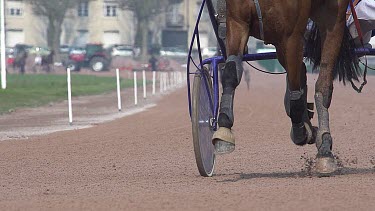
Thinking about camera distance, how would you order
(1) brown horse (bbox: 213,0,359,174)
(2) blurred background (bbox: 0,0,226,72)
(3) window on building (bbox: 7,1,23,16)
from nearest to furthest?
(1) brown horse (bbox: 213,0,359,174) < (2) blurred background (bbox: 0,0,226,72) < (3) window on building (bbox: 7,1,23,16)

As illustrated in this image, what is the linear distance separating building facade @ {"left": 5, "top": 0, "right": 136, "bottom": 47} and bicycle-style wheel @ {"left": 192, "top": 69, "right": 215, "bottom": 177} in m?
87.0

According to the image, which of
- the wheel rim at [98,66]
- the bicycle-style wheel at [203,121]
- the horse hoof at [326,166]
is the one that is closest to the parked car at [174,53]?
the wheel rim at [98,66]

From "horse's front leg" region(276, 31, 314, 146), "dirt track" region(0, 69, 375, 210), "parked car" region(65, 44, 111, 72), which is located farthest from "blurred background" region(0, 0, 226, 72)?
"horse's front leg" region(276, 31, 314, 146)

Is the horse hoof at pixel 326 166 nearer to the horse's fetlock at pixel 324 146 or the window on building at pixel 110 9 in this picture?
the horse's fetlock at pixel 324 146

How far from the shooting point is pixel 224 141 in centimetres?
770

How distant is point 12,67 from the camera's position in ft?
254

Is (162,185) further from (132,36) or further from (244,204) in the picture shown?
(132,36)

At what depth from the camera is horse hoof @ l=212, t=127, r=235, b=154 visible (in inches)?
303

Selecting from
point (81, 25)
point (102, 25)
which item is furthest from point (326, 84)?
point (81, 25)

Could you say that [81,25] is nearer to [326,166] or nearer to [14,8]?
[14,8]

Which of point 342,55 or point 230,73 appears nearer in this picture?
point 230,73

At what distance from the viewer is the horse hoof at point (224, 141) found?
7688 mm

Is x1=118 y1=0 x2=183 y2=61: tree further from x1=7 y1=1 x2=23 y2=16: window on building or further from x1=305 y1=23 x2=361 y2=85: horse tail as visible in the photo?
x1=305 y1=23 x2=361 y2=85: horse tail

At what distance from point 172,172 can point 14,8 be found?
293ft
